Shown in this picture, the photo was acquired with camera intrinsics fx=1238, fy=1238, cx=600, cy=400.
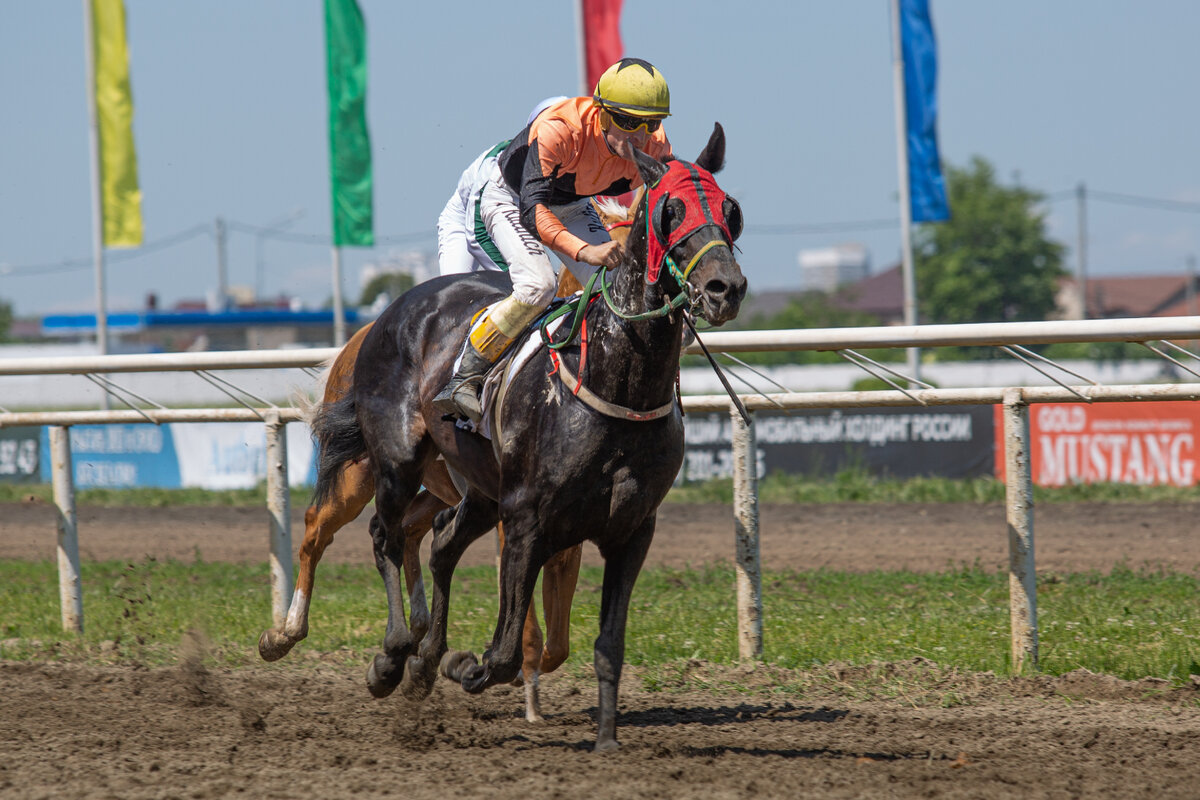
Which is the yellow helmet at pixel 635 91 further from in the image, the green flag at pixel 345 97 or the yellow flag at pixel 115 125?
the yellow flag at pixel 115 125

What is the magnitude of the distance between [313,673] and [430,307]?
2.01 metres

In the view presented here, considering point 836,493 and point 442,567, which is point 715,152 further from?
point 836,493

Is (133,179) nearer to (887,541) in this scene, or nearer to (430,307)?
(887,541)

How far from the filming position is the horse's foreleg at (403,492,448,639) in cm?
551

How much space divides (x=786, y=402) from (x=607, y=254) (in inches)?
73.8

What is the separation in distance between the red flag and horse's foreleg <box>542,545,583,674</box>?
13.5 m

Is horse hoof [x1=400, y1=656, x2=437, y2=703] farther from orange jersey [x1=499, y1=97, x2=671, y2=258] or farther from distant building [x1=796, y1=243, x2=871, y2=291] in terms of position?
distant building [x1=796, y1=243, x2=871, y2=291]

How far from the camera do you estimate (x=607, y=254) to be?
4.38m

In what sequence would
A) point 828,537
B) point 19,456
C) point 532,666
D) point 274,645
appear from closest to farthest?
point 532,666 < point 274,645 < point 828,537 < point 19,456

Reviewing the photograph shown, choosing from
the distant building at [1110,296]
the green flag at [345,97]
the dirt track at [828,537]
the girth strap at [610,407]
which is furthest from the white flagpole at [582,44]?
the distant building at [1110,296]

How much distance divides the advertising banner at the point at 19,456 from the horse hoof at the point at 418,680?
40.6 ft

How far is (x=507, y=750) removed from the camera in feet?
15.0

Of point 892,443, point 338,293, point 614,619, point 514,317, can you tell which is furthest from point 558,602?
point 338,293

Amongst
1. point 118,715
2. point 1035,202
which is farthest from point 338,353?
point 1035,202
